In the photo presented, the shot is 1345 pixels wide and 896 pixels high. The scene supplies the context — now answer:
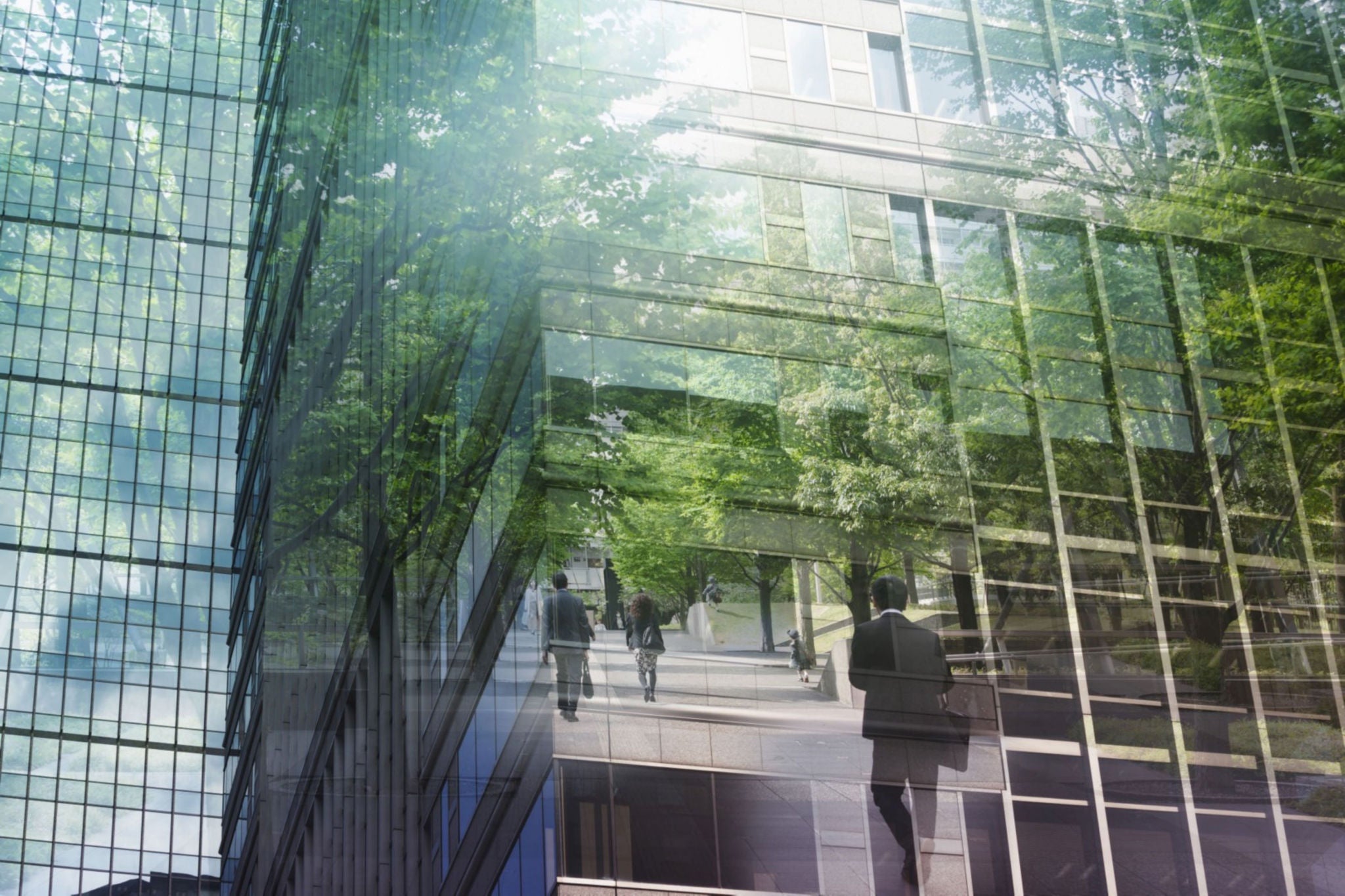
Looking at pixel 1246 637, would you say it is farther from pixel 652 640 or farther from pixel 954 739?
pixel 652 640

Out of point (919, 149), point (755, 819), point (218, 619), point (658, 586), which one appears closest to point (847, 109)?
point (919, 149)

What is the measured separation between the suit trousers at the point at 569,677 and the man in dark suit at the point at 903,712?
3.37 feet

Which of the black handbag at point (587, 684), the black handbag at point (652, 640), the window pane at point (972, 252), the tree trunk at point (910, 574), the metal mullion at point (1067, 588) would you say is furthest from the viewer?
the black handbag at point (587, 684)

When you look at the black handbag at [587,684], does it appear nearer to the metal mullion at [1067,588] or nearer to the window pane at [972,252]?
the metal mullion at [1067,588]

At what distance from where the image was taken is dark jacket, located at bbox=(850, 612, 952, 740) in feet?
8.13

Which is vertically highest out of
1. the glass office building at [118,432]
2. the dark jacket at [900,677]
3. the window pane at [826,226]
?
the glass office building at [118,432]

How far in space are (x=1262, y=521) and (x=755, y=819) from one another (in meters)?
1.48

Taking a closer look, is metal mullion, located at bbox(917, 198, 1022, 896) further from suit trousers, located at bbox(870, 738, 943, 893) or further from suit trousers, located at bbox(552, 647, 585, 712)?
suit trousers, located at bbox(552, 647, 585, 712)

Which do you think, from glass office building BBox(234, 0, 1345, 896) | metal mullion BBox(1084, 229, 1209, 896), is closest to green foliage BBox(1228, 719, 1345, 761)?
glass office building BBox(234, 0, 1345, 896)

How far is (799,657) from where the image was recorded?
2637mm

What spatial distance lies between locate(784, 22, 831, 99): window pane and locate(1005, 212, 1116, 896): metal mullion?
2.18 ft

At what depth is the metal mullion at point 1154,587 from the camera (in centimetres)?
219

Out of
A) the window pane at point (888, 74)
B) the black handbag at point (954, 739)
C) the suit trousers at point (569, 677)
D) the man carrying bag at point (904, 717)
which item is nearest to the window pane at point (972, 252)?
the window pane at point (888, 74)

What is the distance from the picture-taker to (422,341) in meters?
5.56
